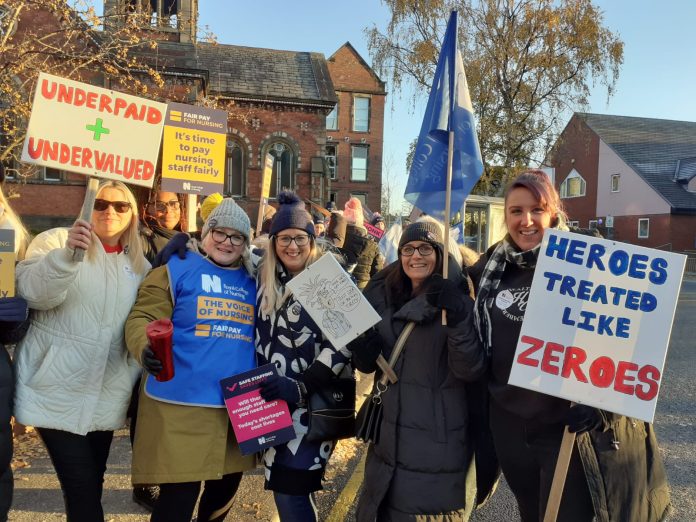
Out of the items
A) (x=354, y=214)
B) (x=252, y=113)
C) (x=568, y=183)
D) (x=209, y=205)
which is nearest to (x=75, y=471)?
(x=209, y=205)

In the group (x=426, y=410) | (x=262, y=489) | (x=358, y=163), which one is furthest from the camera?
(x=358, y=163)

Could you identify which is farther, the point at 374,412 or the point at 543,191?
the point at 374,412

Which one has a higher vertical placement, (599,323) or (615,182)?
(615,182)

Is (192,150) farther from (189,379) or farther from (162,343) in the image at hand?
(162,343)

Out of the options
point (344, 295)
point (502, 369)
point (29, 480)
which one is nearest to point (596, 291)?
point (502, 369)

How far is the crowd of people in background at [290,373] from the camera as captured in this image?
7.76 ft

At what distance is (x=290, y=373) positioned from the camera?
8.79 ft

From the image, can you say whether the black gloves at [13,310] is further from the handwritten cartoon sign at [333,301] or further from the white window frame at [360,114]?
the white window frame at [360,114]

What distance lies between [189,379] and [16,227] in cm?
108

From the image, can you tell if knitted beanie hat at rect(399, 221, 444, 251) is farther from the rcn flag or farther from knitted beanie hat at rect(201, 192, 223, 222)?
knitted beanie hat at rect(201, 192, 223, 222)

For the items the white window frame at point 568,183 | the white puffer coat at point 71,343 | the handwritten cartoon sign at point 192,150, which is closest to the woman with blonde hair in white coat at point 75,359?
the white puffer coat at point 71,343

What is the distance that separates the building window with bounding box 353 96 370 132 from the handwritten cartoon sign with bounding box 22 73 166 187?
39.9 m

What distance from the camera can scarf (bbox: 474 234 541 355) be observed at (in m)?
2.47

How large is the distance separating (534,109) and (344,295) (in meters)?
22.2
